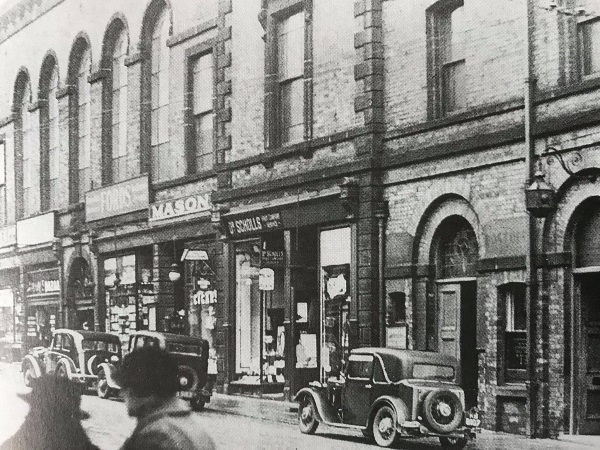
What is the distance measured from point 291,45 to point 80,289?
10.1 ft

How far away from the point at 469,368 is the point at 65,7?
479cm

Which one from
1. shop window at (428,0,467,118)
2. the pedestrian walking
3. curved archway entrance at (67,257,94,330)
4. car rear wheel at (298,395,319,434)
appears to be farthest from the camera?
curved archway entrance at (67,257,94,330)

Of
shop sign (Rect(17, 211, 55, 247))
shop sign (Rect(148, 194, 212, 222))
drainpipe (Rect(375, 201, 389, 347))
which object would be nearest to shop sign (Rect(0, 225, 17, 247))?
shop sign (Rect(17, 211, 55, 247))

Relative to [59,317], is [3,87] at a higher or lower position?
higher

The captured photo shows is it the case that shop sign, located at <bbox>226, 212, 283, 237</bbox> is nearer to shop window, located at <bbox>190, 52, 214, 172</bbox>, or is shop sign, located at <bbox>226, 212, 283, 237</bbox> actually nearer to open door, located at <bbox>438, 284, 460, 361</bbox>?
shop window, located at <bbox>190, 52, 214, 172</bbox>

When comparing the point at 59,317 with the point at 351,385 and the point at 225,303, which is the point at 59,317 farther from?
the point at 351,385

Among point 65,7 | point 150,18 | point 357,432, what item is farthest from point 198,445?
point 65,7

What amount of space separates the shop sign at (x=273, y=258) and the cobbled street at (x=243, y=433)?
1.30 meters

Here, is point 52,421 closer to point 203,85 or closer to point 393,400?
point 393,400

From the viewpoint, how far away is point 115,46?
9.32 meters

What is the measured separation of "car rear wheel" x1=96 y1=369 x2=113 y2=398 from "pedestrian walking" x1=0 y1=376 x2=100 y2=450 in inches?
7.4

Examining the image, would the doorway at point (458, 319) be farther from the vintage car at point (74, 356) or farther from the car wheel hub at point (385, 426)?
the vintage car at point (74, 356)

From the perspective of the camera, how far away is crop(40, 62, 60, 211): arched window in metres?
9.75

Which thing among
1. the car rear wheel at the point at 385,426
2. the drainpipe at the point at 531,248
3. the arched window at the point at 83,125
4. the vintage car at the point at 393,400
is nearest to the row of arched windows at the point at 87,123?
the arched window at the point at 83,125
